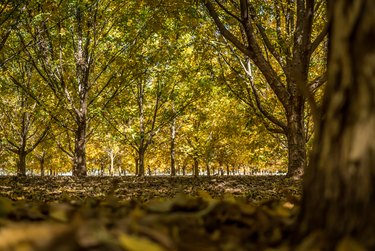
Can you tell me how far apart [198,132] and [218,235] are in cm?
3215

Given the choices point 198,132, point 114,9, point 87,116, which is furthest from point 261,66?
point 198,132

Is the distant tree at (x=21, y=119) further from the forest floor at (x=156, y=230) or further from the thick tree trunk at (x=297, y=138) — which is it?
the forest floor at (x=156, y=230)

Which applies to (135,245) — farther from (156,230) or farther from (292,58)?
(292,58)

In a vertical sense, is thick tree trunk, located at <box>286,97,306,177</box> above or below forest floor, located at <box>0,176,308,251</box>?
above

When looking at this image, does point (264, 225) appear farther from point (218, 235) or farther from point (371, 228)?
point (371, 228)

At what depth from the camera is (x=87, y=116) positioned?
64.7ft

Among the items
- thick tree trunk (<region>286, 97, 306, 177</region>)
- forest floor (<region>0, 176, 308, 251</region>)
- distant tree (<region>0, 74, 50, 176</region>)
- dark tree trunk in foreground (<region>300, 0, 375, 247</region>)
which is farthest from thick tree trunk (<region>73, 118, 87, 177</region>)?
dark tree trunk in foreground (<region>300, 0, 375, 247</region>)

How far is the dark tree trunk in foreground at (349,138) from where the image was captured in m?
1.38

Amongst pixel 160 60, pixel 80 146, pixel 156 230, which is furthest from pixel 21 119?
pixel 156 230

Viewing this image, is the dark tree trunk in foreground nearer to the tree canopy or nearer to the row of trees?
the tree canopy

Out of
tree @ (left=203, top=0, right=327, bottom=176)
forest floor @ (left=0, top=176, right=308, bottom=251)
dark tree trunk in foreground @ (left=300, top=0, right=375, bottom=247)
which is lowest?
forest floor @ (left=0, top=176, right=308, bottom=251)

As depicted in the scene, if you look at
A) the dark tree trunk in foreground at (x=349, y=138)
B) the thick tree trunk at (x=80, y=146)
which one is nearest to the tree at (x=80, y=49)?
the thick tree trunk at (x=80, y=146)

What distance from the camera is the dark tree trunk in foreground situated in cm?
138

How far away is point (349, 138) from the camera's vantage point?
1.44m
